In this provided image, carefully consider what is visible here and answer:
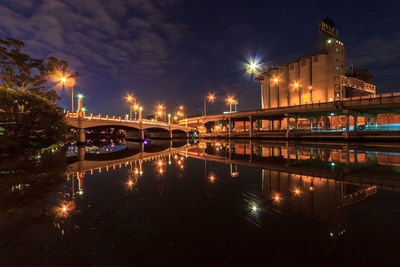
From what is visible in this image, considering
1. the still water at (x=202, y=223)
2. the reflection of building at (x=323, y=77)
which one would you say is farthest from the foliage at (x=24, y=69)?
the reflection of building at (x=323, y=77)

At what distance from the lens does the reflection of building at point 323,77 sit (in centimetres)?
7631

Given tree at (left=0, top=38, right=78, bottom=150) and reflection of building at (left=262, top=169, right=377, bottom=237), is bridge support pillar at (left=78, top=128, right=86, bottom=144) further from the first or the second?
reflection of building at (left=262, top=169, right=377, bottom=237)

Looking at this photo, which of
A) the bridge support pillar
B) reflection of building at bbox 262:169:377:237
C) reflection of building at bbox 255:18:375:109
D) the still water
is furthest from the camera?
reflection of building at bbox 255:18:375:109

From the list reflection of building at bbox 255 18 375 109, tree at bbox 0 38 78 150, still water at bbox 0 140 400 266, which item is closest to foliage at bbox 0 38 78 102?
tree at bbox 0 38 78 150

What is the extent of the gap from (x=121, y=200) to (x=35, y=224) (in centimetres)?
231

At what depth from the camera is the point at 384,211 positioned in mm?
5266

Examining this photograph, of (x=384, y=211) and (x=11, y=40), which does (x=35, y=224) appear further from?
(x=11, y=40)

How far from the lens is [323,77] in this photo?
7706 centimetres

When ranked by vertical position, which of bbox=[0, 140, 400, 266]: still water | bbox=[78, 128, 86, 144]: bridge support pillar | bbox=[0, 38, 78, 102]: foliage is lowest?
bbox=[0, 140, 400, 266]: still water

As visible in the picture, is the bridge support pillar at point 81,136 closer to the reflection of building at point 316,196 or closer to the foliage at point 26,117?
the foliage at point 26,117

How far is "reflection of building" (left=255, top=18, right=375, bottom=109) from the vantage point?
7631cm

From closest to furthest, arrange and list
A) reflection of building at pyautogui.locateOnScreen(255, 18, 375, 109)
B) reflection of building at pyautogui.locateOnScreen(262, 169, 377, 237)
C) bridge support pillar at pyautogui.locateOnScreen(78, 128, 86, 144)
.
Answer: reflection of building at pyautogui.locateOnScreen(262, 169, 377, 237)
bridge support pillar at pyautogui.locateOnScreen(78, 128, 86, 144)
reflection of building at pyautogui.locateOnScreen(255, 18, 375, 109)

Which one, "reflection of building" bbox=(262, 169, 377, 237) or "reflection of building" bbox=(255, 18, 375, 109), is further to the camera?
"reflection of building" bbox=(255, 18, 375, 109)

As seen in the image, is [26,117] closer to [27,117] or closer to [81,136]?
[27,117]
